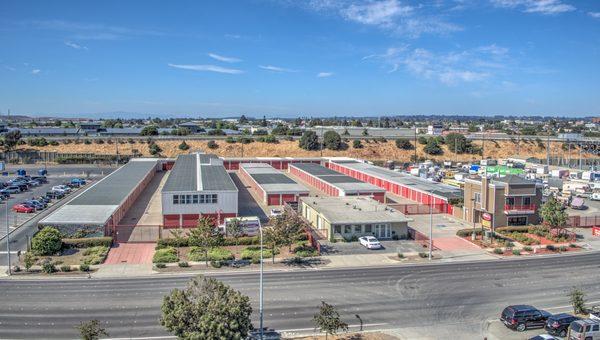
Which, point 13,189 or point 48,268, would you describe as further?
point 13,189

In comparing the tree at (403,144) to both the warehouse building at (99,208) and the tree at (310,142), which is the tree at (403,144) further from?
the warehouse building at (99,208)

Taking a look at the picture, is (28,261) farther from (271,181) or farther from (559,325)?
(271,181)

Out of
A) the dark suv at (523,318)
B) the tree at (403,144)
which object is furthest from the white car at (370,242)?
the tree at (403,144)

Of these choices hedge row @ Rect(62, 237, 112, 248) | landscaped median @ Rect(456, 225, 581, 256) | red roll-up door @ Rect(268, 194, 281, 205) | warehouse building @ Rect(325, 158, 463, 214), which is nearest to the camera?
hedge row @ Rect(62, 237, 112, 248)

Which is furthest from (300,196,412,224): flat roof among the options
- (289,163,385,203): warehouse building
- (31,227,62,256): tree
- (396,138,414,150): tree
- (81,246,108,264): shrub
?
(396,138,414,150): tree

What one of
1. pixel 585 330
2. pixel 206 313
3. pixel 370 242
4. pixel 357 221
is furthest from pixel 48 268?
pixel 585 330

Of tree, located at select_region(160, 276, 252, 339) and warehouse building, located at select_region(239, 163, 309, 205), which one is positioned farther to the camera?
warehouse building, located at select_region(239, 163, 309, 205)

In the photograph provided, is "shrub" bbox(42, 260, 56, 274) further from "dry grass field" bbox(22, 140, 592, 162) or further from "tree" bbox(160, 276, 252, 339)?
"dry grass field" bbox(22, 140, 592, 162)
